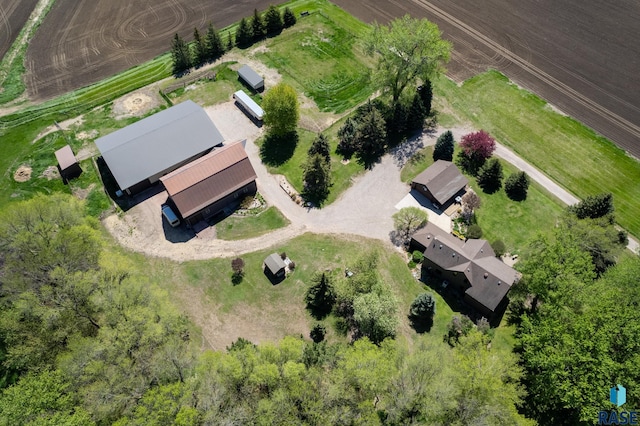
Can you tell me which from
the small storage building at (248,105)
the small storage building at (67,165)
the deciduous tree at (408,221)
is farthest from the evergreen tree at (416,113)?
the small storage building at (67,165)

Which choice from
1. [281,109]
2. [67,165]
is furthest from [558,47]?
[67,165]

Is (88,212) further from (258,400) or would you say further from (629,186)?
(629,186)

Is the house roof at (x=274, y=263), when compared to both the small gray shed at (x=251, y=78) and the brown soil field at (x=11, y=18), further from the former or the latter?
the brown soil field at (x=11, y=18)

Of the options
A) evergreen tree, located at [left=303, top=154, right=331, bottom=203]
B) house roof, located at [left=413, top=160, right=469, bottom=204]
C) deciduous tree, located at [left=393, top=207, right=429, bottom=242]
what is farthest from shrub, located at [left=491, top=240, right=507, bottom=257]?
evergreen tree, located at [left=303, top=154, right=331, bottom=203]

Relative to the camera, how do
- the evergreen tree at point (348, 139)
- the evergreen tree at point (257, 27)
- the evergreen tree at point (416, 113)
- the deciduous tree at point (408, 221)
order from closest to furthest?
the deciduous tree at point (408, 221) < the evergreen tree at point (348, 139) < the evergreen tree at point (416, 113) < the evergreen tree at point (257, 27)

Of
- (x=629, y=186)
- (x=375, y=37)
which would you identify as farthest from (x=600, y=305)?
(x=375, y=37)

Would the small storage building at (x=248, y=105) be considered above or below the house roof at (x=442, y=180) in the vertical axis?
above
